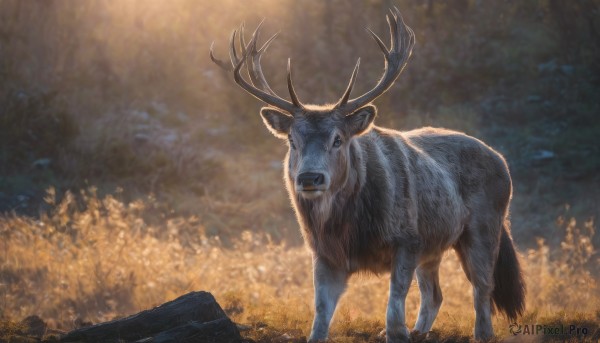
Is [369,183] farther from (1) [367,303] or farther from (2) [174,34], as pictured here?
(2) [174,34]

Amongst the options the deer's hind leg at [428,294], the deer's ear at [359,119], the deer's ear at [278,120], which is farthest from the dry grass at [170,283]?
the deer's ear at [359,119]

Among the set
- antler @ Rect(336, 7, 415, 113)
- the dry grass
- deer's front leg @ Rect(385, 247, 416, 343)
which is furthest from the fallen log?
antler @ Rect(336, 7, 415, 113)

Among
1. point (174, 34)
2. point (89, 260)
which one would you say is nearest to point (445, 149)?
point (89, 260)

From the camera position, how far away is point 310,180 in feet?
20.9

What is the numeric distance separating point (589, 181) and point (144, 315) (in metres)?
11.6

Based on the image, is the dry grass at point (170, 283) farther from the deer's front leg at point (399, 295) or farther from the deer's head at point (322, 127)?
the deer's head at point (322, 127)

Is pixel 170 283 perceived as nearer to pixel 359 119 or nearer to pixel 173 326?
pixel 173 326

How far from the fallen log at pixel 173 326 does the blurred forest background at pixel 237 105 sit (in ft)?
13.8

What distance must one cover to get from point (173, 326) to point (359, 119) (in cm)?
243

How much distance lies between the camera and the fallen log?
646 cm

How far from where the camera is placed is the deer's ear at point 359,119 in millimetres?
7059

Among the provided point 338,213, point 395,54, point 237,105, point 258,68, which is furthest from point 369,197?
point 237,105

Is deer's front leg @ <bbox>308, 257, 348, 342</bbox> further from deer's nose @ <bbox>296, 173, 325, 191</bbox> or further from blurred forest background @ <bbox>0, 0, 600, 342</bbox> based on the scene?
blurred forest background @ <bbox>0, 0, 600, 342</bbox>

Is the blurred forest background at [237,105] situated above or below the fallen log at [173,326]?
above
